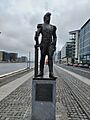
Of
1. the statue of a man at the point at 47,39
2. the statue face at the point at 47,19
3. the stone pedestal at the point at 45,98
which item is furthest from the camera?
the statue face at the point at 47,19

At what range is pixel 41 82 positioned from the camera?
8.02 metres

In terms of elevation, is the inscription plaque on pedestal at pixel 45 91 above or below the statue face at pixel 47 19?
below

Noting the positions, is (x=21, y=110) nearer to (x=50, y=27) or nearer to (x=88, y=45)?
(x=50, y=27)

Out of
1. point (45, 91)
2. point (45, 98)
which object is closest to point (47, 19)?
point (45, 91)

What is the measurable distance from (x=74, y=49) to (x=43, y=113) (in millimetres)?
166296

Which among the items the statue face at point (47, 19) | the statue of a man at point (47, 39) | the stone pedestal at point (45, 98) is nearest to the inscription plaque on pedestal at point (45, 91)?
the stone pedestal at point (45, 98)

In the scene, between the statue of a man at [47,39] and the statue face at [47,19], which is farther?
the statue face at [47,19]

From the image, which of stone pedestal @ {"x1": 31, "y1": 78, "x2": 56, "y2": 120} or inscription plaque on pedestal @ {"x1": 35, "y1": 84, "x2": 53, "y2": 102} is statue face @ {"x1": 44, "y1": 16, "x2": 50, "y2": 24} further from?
inscription plaque on pedestal @ {"x1": 35, "y1": 84, "x2": 53, "y2": 102}

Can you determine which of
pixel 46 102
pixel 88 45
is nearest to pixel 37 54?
pixel 46 102

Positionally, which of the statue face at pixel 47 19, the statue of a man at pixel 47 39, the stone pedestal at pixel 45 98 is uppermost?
the statue face at pixel 47 19

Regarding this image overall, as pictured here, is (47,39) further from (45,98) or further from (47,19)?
(45,98)

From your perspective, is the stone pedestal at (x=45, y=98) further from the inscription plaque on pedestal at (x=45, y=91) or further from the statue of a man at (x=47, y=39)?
the statue of a man at (x=47, y=39)

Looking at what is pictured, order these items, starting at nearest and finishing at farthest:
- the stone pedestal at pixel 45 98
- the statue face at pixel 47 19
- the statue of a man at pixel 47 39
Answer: the stone pedestal at pixel 45 98, the statue of a man at pixel 47 39, the statue face at pixel 47 19

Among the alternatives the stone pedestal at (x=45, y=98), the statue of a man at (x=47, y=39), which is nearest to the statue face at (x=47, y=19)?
the statue of a man at (x=47, y=39)
